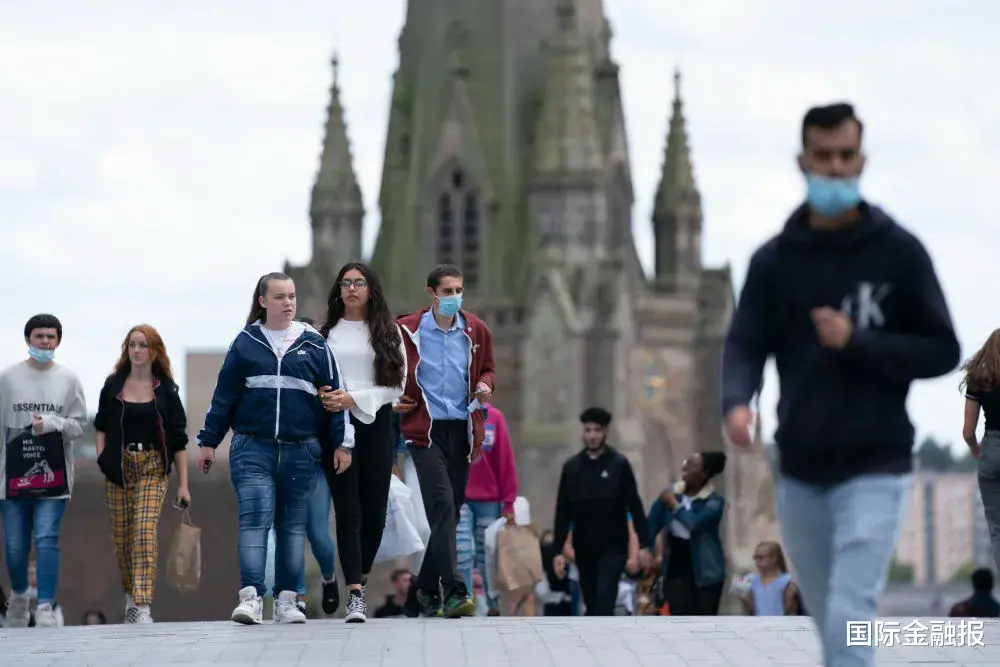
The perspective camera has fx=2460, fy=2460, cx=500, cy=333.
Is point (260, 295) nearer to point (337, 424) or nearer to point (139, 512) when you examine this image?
point (337, 424)

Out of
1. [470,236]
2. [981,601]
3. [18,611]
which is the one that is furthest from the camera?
[470,236]

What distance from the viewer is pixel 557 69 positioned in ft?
207

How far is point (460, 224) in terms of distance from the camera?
66.1 metres

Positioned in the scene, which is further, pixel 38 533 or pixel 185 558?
pixel 38 533

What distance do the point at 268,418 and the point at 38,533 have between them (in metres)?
2.78

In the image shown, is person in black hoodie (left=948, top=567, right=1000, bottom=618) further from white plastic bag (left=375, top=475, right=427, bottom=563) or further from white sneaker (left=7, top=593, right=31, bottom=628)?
white sneaker (left=7, top=593, right=31, bottom=628)

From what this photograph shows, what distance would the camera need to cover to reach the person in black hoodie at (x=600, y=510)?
1714cm

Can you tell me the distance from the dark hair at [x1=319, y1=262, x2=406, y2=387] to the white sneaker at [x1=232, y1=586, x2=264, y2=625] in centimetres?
140

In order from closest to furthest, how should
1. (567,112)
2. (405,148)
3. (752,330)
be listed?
1. (752,330)
2. (567,112)
3. (405,148)

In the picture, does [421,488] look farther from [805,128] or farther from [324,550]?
[805,128]

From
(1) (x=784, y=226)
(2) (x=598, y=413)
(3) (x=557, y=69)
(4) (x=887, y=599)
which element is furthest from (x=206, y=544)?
(4) (x=887, y=599)

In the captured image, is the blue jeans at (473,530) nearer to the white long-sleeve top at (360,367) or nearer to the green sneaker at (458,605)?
the green sneaker at (458,605)


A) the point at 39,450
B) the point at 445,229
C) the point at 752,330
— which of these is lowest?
the point at 39,450
